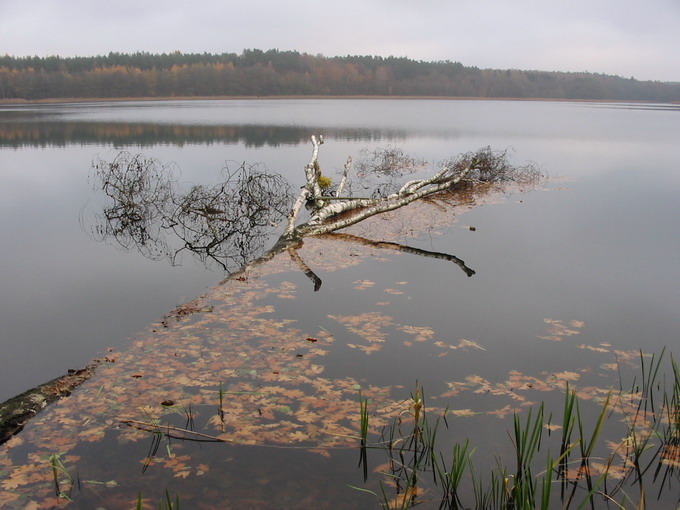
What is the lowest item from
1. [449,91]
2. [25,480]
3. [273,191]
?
[25,480]

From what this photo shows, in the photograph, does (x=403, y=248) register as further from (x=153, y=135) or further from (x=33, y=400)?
(x=153, y=135)

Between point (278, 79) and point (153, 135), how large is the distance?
10333cm

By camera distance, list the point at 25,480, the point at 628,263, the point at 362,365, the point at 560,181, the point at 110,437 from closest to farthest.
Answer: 1. the point at 25,480
2. the point at 110,437
3. the point at 362,365
4. the point at 628,263
5. the point at 560,181

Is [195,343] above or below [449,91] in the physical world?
below

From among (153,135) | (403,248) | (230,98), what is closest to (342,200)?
(403,248)

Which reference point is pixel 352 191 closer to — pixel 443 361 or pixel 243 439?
pixel 443 361

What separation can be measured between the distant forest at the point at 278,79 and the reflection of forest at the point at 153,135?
74.5 m

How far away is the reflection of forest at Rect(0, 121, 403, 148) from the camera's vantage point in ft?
109

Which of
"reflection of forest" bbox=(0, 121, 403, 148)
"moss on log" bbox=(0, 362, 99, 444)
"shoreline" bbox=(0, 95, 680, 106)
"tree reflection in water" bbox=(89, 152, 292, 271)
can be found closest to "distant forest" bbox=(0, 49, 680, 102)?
"shoreline" bbox=(0, 95, 680, 106)

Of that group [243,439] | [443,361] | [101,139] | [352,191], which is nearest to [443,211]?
[352,191]

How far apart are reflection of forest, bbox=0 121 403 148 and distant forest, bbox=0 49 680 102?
244 feet

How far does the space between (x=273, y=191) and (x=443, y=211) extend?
559cm

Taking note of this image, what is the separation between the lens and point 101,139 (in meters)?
34.4

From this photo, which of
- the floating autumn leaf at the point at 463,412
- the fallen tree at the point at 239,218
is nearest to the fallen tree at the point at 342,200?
the fallen tree at the point at 239,218
